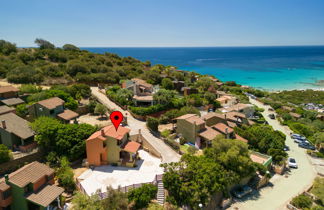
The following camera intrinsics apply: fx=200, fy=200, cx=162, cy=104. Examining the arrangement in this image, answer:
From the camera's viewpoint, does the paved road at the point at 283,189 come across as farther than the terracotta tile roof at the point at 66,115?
No

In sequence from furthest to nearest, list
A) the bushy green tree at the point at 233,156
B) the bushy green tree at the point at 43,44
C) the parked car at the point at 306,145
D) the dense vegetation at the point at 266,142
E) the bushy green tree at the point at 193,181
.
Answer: the bushy green tree at the point at 43,44 → the parked car at the point at 306,145 → the dense vegetation at the point at 266,142 → the bushy green tree at the point at 233,156 → the bushy green tree at the point at 193,181

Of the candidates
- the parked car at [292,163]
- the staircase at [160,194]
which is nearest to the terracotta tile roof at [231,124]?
the parked car at [292,163]

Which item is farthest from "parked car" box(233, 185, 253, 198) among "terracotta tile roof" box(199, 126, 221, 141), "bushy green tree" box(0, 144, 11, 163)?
"bushy green tree" box(0, 144, 11, 163)

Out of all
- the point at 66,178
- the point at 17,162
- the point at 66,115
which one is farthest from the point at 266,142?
the point at 17,162

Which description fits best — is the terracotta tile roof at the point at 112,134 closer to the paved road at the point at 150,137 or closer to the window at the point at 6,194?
the paved road at the point at 150,137

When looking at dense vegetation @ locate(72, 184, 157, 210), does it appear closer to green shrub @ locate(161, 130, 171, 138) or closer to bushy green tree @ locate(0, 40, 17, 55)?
green shrub @ locate(161, 130, 171, 138)
